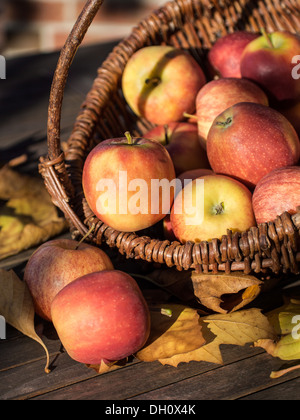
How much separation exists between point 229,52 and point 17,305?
2.76ft

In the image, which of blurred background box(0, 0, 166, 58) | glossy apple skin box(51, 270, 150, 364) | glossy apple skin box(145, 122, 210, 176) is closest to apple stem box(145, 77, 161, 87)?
glossy apple skin box(145, 122, 210, 176)

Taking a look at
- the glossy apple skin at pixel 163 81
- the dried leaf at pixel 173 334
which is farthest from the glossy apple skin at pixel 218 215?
the glossy apple skin at pixel 163 81

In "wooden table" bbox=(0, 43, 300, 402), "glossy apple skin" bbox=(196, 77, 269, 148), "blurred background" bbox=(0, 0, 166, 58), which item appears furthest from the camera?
"blurred background" bbox=(0, 0, 166, 58)

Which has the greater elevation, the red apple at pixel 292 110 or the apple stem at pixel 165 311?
the red apple at pixel 292 110

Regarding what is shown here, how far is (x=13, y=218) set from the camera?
1242mm

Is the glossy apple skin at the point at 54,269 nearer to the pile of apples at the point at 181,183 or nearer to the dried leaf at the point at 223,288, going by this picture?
the pile of apples at the point at 181,183

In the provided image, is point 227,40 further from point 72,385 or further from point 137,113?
point 72,385

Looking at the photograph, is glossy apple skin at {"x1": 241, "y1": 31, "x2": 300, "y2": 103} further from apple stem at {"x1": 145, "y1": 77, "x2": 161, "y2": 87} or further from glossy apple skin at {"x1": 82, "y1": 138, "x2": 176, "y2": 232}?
glossy apple skin at {"x1": 82, "y1": 138, "x2": 176, "y2": 232}

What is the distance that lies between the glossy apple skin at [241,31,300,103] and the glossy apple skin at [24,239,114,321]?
23.6 inches

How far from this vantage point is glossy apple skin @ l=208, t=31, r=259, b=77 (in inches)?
51.8

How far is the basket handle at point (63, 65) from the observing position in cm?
88

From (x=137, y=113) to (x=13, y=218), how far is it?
0.43m

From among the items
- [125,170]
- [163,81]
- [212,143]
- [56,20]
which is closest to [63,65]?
[125,170]

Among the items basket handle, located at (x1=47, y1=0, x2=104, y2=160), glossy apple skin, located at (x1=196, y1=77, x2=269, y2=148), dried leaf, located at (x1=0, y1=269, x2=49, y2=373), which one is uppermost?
basket handle, located at (x1=47, y1=0, x2=104, y2=160)
